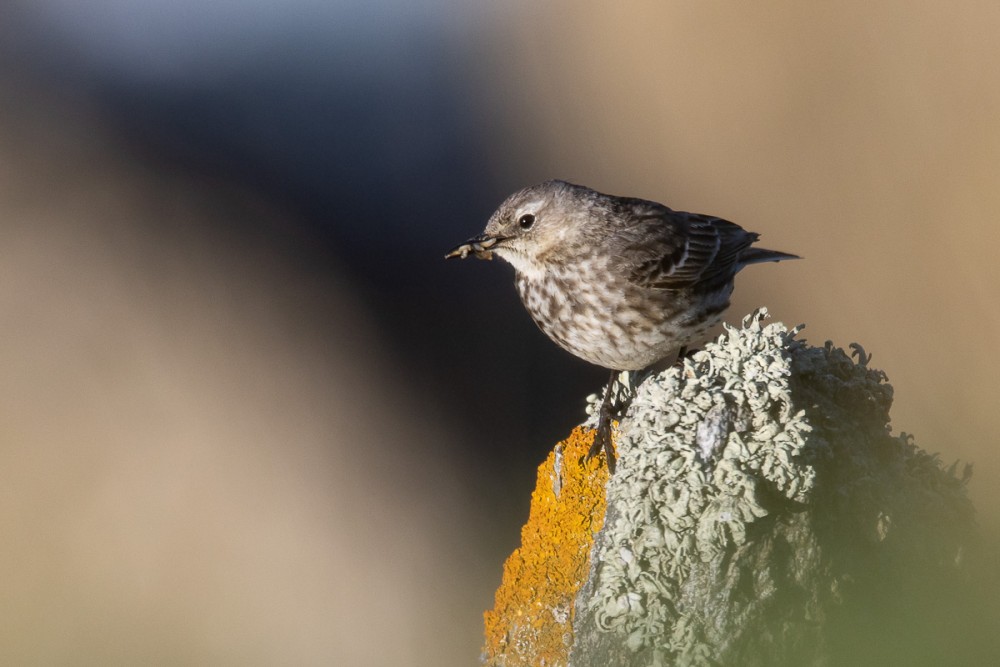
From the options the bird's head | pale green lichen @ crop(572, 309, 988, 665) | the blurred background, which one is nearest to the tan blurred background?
the blurred background

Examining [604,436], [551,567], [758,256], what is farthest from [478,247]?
[551,567]

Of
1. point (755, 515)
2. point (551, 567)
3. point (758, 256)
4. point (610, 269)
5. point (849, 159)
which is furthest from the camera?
point (849, 159)

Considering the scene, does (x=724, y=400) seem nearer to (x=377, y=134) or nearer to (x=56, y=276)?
(x=56, y=276)

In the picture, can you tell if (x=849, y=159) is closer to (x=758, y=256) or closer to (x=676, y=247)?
(x=758, y=256)

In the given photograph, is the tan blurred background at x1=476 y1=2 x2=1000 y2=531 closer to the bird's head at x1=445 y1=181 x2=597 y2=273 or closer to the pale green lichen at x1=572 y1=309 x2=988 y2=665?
the bird's head at x1=445 y1=181 x2=597 y2=273

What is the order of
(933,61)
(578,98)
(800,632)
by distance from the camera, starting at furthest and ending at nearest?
(578,98), (933,61), (800,632)

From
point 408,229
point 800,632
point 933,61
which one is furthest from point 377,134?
point 800,632

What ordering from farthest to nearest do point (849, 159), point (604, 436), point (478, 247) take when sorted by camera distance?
1. point (849, 159)
2. point (478, 247)
3. point (604, 436)
